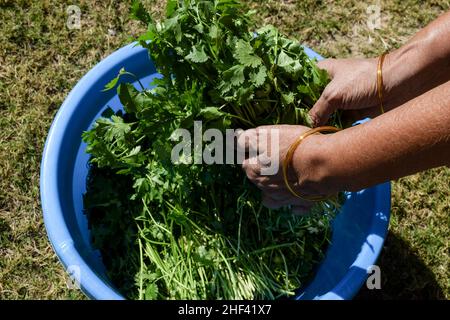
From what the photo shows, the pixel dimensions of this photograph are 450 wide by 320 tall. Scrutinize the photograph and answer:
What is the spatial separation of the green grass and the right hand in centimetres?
92

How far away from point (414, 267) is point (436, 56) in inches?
43.4

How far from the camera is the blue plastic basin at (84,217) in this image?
5.44 feet

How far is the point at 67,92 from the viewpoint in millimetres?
2469

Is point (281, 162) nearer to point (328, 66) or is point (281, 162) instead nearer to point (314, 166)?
point (314, 166)

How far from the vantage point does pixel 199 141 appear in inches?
59.9

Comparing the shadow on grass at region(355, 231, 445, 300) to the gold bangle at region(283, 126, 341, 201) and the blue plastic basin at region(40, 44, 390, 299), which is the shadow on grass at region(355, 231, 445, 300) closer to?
the blue plastic basin at region(40, 44, 390, 299)

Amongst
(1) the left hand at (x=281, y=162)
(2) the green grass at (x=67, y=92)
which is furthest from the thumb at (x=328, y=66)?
(2) the green grass at (x=67, y=92)

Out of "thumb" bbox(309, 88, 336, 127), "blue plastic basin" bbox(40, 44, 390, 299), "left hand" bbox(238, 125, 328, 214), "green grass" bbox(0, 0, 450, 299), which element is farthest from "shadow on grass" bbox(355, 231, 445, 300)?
"thumb" bbox(309, 88, 336, 127)

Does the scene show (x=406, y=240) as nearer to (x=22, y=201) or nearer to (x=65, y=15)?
(x=22, y=201)

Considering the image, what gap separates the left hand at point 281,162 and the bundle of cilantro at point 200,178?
0.27ft

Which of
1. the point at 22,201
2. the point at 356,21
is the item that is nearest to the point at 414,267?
the point at 356,21

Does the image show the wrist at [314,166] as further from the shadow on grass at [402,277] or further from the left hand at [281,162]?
the shadow on grass at [402,277]

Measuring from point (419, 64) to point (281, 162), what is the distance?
49cm

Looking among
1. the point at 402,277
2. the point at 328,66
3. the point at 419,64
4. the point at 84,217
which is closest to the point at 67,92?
the point at 84,217
